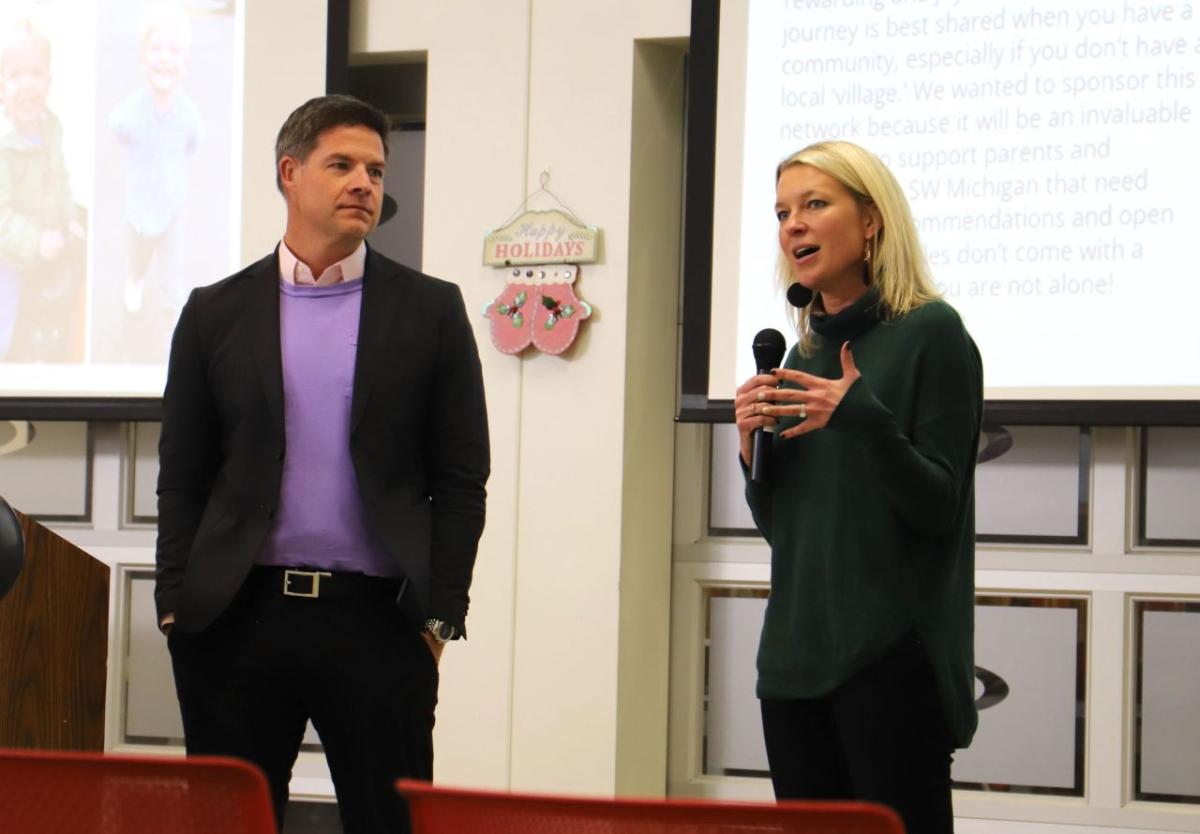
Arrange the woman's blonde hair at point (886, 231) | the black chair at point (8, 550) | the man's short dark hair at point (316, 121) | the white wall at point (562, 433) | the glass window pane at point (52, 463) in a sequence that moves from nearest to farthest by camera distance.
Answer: the black chair at point (8, 550)
the woman's blonde hair at point (886, 231)
the man's short dark hair at point (316, 121)
the white wall at point (562, 433)
the glass window pane at point (52, 463)

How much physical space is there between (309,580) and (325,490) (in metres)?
0.13

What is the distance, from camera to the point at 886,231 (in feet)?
6.23

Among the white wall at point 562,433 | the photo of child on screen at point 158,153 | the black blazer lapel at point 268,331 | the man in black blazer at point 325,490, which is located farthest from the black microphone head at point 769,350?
the photo of child on screen at point 158,153

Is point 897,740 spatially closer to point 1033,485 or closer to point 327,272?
Result: point 327,272

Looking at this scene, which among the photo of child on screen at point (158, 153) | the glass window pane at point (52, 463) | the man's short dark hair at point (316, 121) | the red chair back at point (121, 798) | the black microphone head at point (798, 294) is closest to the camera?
the red chair back at point (121, 798)

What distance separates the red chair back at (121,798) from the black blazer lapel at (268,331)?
1.20 metres

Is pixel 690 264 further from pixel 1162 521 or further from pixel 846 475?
pixel 846 475

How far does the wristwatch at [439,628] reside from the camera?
2.18 m

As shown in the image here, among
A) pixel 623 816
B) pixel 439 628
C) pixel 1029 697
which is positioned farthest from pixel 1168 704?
pixel 623 816

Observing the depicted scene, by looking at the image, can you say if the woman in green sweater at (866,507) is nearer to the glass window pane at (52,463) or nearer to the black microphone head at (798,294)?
the black microphone head at (798,294)

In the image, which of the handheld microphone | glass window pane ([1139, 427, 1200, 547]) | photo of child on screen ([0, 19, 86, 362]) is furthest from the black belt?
photo of child on screen ([0, 19, 86, 362])

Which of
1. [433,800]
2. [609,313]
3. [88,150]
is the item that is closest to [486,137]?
[609,313]

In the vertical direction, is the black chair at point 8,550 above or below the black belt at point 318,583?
above

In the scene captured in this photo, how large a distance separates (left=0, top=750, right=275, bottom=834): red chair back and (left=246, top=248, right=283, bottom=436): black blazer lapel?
1200 mm
